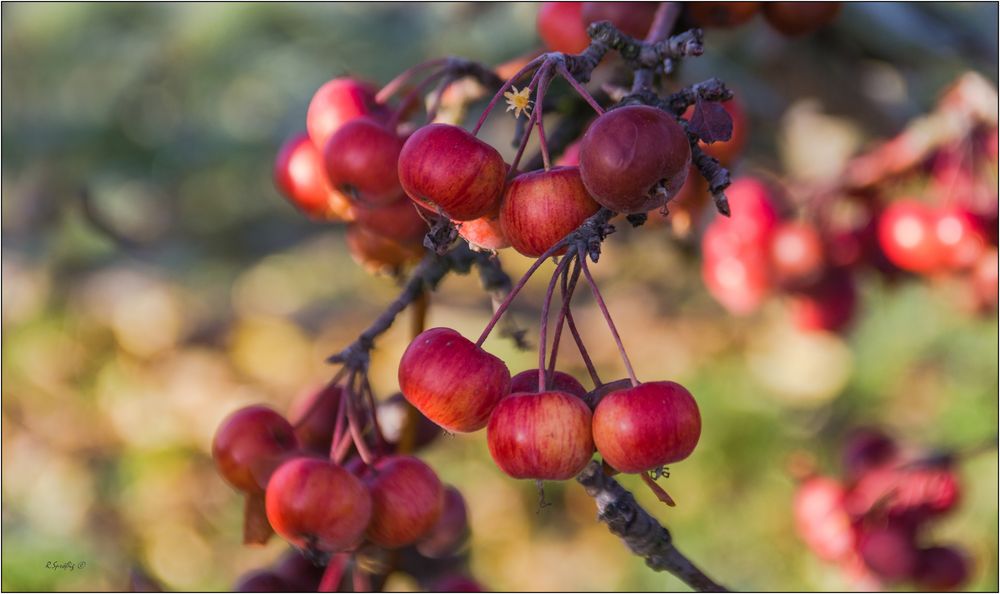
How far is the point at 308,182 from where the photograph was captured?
0.81 m

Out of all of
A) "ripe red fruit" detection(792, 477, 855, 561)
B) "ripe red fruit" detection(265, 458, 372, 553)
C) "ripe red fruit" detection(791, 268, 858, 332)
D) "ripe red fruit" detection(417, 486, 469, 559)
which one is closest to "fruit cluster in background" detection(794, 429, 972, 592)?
"ripe red fruit" detection(792, 477, 855, 561)

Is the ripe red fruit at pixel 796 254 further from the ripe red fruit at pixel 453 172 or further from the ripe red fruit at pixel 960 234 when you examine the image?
the ripe red fruit at pixel 453 172

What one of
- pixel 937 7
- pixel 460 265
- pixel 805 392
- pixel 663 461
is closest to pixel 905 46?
pixel 937 7

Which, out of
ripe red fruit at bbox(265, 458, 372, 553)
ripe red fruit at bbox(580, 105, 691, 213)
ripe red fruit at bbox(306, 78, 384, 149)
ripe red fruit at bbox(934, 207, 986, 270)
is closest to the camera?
ripe red fruit at bbox(580, 105, 691, 213)

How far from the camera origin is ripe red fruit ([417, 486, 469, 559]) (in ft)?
2.88

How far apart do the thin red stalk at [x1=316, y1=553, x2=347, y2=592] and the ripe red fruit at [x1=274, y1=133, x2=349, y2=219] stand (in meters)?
0.28

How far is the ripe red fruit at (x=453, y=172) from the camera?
1.86 feet

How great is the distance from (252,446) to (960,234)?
922mm

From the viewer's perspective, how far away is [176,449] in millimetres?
3164

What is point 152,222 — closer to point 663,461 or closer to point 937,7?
point 937,7

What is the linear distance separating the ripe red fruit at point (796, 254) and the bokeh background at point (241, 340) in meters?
0.63

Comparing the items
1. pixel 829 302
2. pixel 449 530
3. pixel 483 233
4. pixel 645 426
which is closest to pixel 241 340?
pixel 829 302

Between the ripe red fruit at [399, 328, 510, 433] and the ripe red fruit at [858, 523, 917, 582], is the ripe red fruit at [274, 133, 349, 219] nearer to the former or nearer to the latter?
the ripe red fruit at [399, 328, 510, 433]

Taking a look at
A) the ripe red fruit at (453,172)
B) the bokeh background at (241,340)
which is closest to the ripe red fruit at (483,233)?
the ripe red fruit at (453,172)
